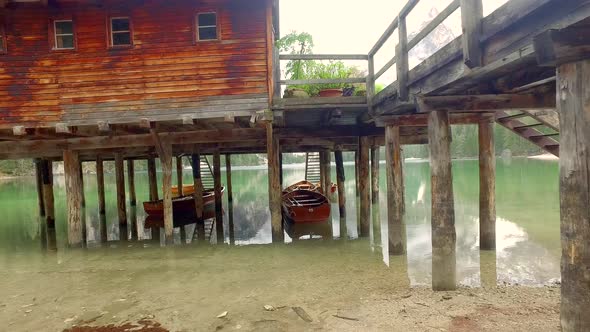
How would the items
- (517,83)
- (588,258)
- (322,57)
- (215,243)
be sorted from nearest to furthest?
(588,258) → (517,83) → (322,57) → (215,243)

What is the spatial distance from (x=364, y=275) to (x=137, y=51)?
8.58 meters

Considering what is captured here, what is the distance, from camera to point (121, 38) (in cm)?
1059

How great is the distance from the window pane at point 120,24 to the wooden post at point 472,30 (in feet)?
31.1

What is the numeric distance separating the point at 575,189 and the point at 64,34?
12277 mm

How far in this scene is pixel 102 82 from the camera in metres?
10.4

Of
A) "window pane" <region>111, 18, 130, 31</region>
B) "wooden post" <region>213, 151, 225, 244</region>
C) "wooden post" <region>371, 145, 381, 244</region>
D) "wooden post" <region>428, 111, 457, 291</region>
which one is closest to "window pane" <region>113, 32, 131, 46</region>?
"window pane" <region>111, 18, 130, 31</region>

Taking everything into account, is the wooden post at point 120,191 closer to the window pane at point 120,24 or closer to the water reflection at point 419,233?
the water reflection at point 419,233

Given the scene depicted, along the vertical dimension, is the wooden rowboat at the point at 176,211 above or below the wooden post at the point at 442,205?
below

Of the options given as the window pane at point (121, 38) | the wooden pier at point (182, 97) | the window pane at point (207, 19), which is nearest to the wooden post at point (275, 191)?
the wooden pier at point (182, 97)

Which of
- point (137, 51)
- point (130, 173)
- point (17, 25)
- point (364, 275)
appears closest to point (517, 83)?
point (364, 275)

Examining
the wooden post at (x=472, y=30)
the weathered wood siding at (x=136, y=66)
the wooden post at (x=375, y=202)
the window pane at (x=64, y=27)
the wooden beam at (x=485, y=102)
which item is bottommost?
the wooden post at (x=375, y=202)

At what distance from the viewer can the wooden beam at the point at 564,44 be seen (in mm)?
2930

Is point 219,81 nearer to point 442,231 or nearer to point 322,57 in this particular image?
point 322,57

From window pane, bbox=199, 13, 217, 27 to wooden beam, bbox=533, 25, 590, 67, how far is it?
910 cm
